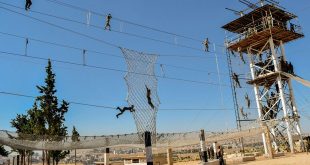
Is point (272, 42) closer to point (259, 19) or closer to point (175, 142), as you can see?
point (259, 19)

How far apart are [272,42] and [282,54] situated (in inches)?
92.9

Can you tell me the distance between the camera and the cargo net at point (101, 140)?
22.0 meters

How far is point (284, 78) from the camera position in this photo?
132 feet

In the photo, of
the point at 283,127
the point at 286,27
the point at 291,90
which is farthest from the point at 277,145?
the point at 286,27

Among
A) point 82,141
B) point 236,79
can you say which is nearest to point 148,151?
point 82,141

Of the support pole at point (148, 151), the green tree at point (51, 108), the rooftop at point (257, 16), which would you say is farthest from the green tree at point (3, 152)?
the support pole at point (148, 151)

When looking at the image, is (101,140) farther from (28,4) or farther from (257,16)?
(257,16)

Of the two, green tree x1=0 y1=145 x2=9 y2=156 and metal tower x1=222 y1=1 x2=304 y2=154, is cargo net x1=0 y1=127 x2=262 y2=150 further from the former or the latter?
green tree x1=0 y1=145 x2=9 y2=156

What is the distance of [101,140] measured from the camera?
24.9 meters

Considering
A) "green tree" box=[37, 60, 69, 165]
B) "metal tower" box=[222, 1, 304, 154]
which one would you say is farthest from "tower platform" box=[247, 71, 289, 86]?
"green tree" box=[37, 60, 69, 165]

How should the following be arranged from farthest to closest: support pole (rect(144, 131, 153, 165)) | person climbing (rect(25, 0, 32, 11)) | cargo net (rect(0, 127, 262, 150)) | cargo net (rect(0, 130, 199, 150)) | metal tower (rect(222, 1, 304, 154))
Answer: metal tower (rect(222, 1, 304, 154)) < cargo net (rect(0, 127, 262, 150)) < cargo net (rect(0, 130, 199, 150)) < person climbing (rect(25, 0, 32, 11)) < support pole (rect(144, 131, 153, 165))

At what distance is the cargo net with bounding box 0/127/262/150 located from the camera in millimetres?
21969

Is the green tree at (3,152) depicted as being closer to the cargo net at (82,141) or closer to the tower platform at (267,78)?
the cargo net at (82,141)

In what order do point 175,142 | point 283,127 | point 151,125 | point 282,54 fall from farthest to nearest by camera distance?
point 282,54 → point 283,127 → point 175,142 → point 151,125
